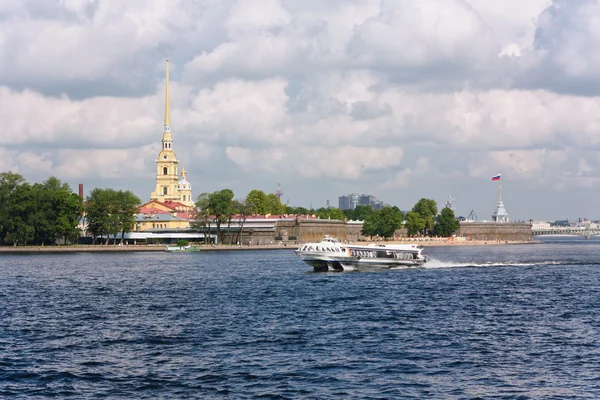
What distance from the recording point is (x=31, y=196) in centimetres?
14862

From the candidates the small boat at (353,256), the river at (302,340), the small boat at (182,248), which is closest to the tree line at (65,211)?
the small boat at (182,248)

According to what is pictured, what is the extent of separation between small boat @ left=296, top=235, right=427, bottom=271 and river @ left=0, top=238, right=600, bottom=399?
13.1 metres

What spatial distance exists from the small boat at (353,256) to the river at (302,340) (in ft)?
42.9

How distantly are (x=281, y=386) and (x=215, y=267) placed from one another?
232 ft

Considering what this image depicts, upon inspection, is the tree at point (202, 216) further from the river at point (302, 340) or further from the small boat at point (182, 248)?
the river at point (302, 340)

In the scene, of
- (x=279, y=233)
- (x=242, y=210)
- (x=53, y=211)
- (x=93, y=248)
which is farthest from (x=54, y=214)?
(x=279, y=233)

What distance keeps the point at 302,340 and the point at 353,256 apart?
4667 cm

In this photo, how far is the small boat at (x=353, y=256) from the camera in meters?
84.8

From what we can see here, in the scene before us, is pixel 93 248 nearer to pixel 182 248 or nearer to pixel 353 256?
pixel 182 248

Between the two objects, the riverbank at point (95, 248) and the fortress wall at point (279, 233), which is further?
the fortress wall at point (279, 233)

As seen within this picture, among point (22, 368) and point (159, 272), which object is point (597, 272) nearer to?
point (159, 272)

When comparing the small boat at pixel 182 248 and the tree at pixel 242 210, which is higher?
the tree at pixel 242 210

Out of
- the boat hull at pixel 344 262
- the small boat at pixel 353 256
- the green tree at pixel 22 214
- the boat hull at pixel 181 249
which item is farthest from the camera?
the boat hull at pixel 181 249

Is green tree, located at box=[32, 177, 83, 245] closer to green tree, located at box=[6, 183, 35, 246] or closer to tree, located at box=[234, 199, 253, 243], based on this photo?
green tree, located at box=[6, 183, 35, 246]
